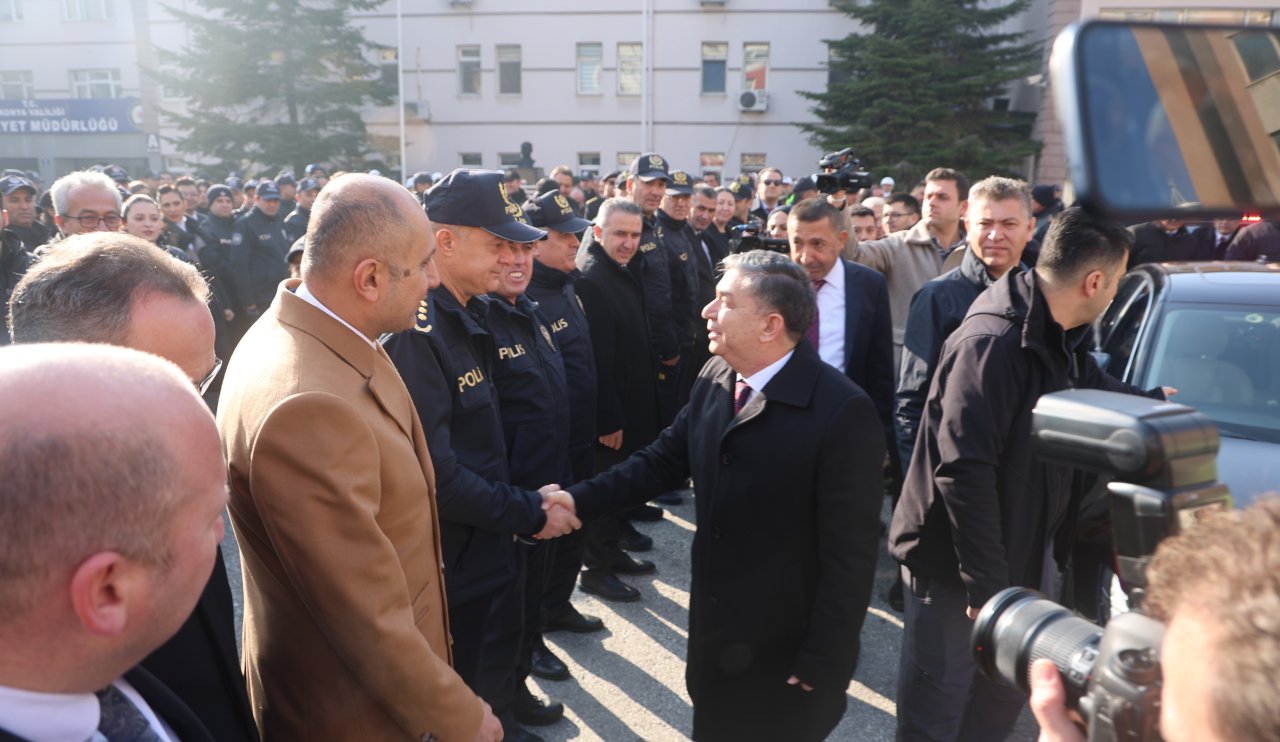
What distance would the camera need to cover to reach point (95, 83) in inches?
1201

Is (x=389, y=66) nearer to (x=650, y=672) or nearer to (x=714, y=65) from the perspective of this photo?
(x=714, y=65)

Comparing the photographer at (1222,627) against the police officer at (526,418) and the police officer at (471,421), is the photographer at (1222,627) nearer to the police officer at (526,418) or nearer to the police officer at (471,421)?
the police officer at (471,421)

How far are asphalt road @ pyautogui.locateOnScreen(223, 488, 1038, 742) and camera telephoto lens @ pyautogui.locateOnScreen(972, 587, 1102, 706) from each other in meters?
2.67

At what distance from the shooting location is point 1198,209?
1003 mm

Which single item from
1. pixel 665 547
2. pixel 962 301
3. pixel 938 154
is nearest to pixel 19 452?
pixel 962 301

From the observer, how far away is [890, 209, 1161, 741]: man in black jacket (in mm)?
2771

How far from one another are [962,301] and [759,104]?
76.4 feet

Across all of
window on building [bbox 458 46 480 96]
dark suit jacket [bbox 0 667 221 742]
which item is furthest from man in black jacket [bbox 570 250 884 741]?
window on building [bbox 458 46 480 96]

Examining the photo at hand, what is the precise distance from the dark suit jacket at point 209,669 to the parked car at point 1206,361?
298 centimetres

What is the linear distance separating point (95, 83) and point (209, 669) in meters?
35.7

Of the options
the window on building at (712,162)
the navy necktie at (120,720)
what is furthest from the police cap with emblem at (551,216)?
the window on building at (712,162)

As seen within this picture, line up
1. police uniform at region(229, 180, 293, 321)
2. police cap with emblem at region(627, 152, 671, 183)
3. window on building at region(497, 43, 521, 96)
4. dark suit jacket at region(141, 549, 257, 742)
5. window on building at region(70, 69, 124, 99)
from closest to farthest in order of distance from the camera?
dark suit jacket at region(141, 549, 257, 742), police cap with emblem at region(627, 152, 671, 183), police uniform at region(229, 180, 293, 321), window on building at region(497, 43, 521, 96), window on building at region(70, 69, 124, 99)

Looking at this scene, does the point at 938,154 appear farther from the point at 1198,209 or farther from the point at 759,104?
the point at 1198,209

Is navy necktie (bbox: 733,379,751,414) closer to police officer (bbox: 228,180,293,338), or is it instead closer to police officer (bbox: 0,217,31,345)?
police officer (bbox: 0,217,31,345)
